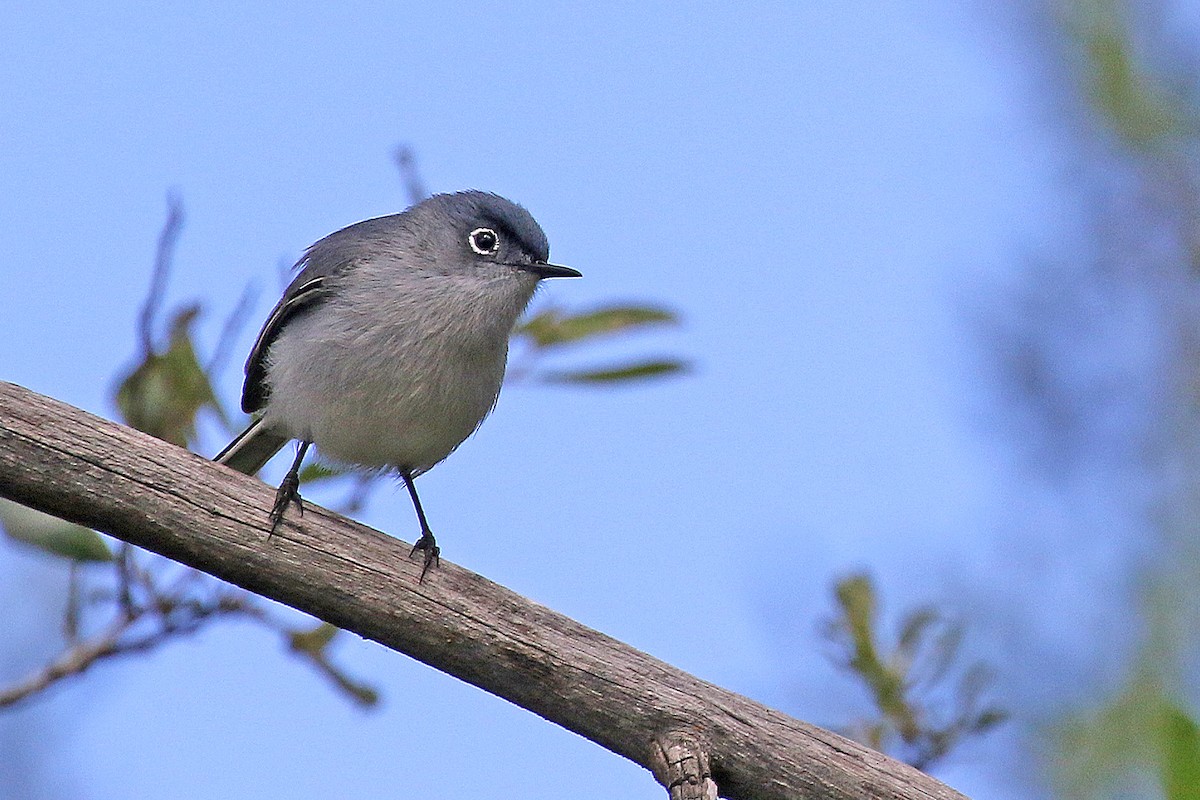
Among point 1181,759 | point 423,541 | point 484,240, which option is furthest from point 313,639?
point 1181,759

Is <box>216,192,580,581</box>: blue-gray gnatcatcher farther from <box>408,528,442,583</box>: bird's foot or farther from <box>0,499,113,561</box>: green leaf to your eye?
<box>0,499,113,561</box>: green leaf

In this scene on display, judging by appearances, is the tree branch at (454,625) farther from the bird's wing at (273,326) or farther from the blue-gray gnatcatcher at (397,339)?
the bird's wing at (273,326)

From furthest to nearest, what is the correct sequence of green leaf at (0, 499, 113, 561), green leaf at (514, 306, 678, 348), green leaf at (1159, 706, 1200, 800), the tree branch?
green leaf at (514, 306, 678, 348)
green leaf at (0, 499, 113, 561)
the tree branch
green leaf at (1159, 706, 1200, 800)

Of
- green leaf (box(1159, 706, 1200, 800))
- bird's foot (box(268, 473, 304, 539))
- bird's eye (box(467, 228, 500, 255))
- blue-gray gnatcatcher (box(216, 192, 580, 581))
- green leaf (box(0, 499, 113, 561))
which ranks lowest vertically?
green leaf (box(0, 499, 113, 561))

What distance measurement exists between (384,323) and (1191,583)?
2.31 metres

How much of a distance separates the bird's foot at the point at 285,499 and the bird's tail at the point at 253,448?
0.88 meters

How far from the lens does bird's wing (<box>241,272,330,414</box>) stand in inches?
172

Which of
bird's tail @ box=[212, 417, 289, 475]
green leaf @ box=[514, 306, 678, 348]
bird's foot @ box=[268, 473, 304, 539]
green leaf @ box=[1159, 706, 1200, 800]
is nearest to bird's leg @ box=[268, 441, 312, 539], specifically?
bird's foot @ box=[268, 473, 304, 539]

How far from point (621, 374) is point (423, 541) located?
1.02m

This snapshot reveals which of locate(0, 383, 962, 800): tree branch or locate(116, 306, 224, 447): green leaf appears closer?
locate(0, 383, 962, 800): tree branch

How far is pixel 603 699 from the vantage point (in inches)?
126

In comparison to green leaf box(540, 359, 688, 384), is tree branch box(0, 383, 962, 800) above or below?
below

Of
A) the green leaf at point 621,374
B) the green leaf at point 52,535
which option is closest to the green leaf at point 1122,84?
the green leaf at point 621,374

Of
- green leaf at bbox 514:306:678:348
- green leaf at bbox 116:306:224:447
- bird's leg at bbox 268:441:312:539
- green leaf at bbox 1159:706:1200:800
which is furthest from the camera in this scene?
green leaf at bbox 514:306:678:348
